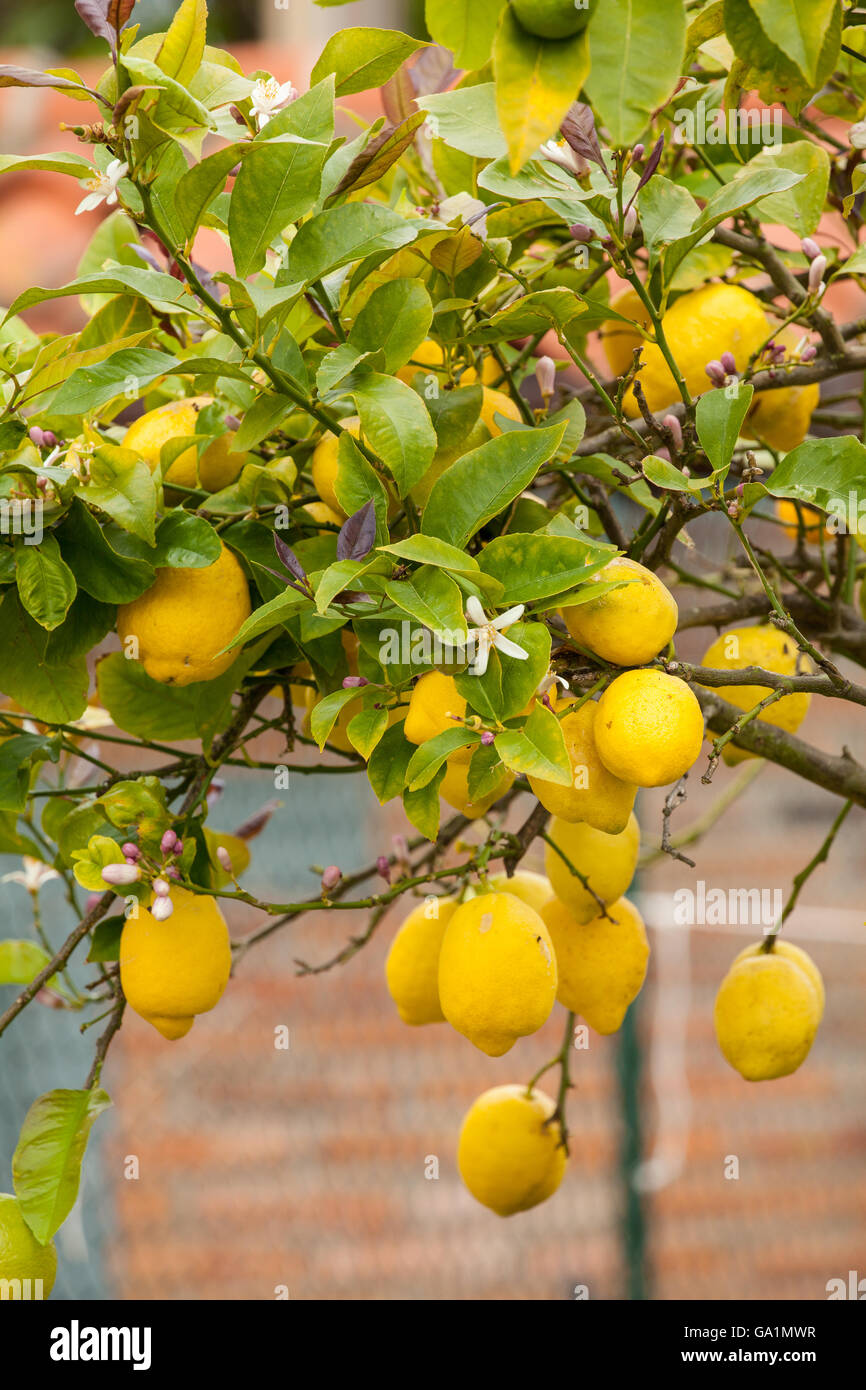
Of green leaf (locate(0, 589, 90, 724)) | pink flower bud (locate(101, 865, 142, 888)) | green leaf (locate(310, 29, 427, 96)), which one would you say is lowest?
pink flower bud (locate(101, 865, 142, 888))

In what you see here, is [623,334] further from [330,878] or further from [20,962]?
[20,962]

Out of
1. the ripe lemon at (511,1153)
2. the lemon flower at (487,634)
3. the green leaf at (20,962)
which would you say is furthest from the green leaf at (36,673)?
the ripe lemon at (511,1153)

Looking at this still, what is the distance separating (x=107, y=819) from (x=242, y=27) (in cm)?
396

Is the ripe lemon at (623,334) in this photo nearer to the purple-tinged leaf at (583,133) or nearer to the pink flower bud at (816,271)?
the pink flower bud at (816,271)

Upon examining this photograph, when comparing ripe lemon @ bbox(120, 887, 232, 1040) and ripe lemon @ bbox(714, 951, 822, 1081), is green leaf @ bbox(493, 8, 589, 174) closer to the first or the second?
ripe lemon @ bbox(120, 887, 232, 1040)

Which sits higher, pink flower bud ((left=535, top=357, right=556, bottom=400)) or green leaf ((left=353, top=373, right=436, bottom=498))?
pink flower bud ((left=535, top=357, right=556, bottom=400))

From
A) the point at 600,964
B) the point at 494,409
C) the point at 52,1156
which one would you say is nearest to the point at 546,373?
the point at 494,409

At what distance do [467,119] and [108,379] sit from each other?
0.18m

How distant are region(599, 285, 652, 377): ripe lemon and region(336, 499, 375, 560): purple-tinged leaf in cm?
31

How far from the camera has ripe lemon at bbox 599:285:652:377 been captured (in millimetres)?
775

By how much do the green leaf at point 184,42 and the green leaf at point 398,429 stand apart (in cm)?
16

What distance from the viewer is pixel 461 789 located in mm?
621

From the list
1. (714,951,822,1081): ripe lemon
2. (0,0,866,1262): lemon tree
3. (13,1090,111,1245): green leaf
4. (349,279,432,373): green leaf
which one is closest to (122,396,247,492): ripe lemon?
(0,0,866,1262): lemon tree
